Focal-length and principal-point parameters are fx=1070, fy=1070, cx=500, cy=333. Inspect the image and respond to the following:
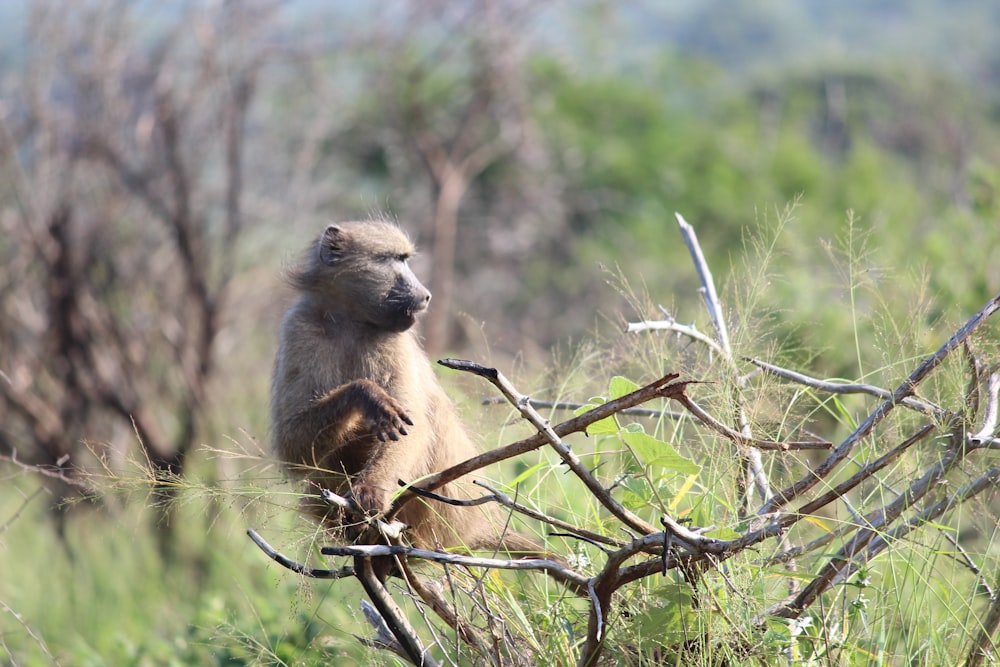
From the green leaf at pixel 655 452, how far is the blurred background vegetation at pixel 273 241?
1.45 ft

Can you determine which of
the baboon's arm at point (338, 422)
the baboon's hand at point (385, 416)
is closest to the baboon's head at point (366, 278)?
the baboon's arm at point (338, 422)

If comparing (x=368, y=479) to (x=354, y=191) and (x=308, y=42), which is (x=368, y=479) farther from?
(x=354, y=191)

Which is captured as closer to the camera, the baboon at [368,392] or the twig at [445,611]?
the twig at [445,611]

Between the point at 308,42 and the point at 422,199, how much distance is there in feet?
8.93

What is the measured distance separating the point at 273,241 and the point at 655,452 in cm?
554

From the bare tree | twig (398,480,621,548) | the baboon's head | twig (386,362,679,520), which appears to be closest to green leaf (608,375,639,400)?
twig (386,362,679,520)

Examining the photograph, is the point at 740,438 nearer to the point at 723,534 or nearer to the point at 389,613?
the point at 723,534

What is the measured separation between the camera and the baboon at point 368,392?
233cm

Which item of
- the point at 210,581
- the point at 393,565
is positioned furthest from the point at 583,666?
the point at 210,581

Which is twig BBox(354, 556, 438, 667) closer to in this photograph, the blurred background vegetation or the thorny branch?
the thorny branch

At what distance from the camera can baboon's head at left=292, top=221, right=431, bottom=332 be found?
2.80 metres

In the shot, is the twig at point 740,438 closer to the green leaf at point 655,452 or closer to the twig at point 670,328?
the green leaf at point 655,452

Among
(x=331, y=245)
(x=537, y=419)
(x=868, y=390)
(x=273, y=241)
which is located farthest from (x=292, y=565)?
(x=273, y=241)

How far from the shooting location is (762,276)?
2037 millimetres
